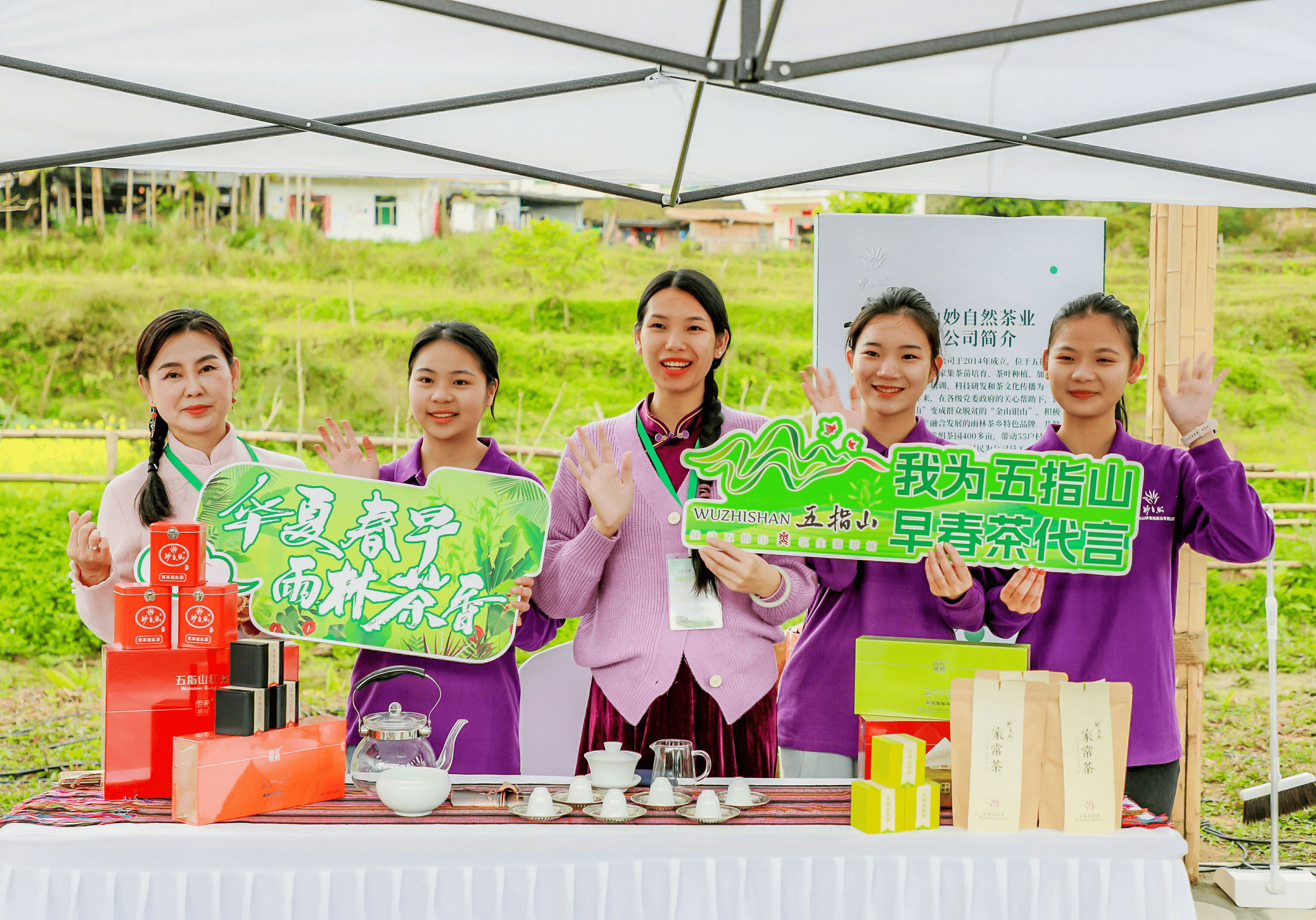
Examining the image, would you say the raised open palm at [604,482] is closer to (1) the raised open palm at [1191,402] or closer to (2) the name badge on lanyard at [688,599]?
(2) the name badge on lanyard at [688,599]

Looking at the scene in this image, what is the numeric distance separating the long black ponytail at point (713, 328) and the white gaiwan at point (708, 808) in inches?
25.7

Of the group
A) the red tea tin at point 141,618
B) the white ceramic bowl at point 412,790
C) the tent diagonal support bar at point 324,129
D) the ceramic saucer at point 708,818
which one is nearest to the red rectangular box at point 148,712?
the red tea tin at point 141,618

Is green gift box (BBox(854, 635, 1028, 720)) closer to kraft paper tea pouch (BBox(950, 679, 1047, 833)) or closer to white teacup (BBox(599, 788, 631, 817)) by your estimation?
kraft paper tea pouch (BBox(950, 679, 1047, 833))

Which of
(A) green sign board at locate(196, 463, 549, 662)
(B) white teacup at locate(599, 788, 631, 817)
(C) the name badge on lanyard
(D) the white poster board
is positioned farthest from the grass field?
(B) white teacup at locate(599, 788, 631, 817)

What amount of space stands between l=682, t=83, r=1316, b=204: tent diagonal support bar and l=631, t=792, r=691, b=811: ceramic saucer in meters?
1.82

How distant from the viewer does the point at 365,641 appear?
2.76 meters

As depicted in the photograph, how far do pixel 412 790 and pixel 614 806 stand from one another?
44cm

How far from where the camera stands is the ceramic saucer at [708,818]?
227 cm

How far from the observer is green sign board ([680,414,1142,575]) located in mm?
2703

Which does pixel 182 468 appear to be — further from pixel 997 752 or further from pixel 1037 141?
pixel 1037 141

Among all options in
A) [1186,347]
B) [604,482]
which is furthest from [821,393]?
[1186,347]

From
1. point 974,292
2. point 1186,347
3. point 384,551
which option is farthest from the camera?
point 1186,347

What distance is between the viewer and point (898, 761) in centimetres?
226

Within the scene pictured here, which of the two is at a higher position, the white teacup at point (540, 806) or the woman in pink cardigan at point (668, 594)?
the woman in pink cardigan at point (668, 594)
